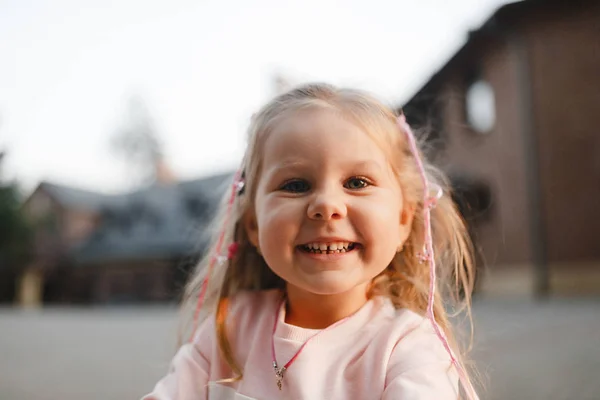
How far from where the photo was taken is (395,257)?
1590 millimetres

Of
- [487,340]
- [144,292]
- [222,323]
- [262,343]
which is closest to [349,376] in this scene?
[262,343]

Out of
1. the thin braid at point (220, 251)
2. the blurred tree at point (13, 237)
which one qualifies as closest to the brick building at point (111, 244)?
the blurred tree at point (13, 237)

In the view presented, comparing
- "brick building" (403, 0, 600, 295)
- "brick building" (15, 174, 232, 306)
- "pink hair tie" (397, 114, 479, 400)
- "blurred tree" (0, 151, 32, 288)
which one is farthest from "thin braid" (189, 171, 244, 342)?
"brick building" (15, 174, 232, 306)

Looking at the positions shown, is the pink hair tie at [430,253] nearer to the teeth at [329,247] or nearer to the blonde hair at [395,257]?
the blonde hair at [395,257]

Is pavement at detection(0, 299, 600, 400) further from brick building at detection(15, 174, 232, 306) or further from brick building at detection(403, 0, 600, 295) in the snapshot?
brick building at detection(15, 174, 232, 306)

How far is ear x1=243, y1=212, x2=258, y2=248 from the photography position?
1527mm

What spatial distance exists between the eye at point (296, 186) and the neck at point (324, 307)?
0.26 metres

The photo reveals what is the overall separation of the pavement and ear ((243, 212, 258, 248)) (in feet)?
2.20

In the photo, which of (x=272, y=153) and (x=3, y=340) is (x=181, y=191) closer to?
(x=3, y=340)

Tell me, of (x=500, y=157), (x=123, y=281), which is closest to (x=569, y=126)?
(x=500, y=157)

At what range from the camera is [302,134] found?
4.25ft

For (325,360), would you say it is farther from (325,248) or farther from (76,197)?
(76,197)

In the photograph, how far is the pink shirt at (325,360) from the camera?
1.19 meters

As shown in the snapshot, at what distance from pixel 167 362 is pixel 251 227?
1.34 metres
